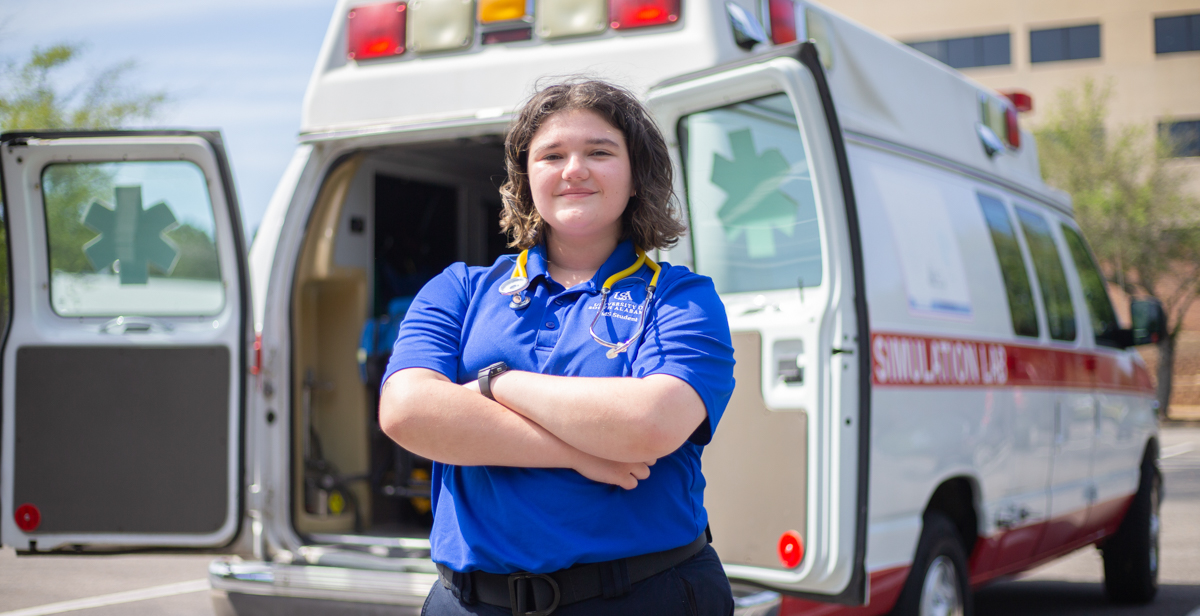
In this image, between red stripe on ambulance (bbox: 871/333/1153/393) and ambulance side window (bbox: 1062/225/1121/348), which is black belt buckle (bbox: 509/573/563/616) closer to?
red stripe on ambulance (bbox: 871/333/1153/393)

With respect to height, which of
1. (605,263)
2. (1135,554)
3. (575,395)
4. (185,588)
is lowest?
(185,588)

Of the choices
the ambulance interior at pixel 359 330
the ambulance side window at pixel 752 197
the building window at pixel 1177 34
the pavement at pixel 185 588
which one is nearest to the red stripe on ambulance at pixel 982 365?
the ambulance side window at pixel 752 197

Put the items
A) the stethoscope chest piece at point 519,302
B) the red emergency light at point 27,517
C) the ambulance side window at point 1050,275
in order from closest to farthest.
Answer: the stethoscope chest piece at point 519,302
the red emergency light at point 27,517
the ambulance side window at point 1050,275

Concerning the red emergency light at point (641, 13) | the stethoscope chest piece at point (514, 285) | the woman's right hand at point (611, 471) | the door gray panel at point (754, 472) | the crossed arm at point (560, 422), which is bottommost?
the door gray panel at point (754, 472)

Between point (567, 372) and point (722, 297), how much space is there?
1.94 metres

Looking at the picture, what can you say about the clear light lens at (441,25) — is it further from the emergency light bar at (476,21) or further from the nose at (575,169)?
the nose at (575,169)

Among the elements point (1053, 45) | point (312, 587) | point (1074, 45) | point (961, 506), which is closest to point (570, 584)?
point (312, 587)

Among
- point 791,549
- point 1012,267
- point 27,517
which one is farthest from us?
point 1012,267

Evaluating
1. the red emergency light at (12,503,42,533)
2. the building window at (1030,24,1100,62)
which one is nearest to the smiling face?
the red emergency light at (12,503,42,533)

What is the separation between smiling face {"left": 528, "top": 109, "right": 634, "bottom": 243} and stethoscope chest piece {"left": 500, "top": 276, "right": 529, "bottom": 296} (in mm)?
120

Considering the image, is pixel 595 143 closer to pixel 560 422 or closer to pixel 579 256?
pixel 579 256

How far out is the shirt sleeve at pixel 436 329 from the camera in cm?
196

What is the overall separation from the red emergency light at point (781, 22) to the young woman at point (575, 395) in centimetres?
196

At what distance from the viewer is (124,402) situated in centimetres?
402
